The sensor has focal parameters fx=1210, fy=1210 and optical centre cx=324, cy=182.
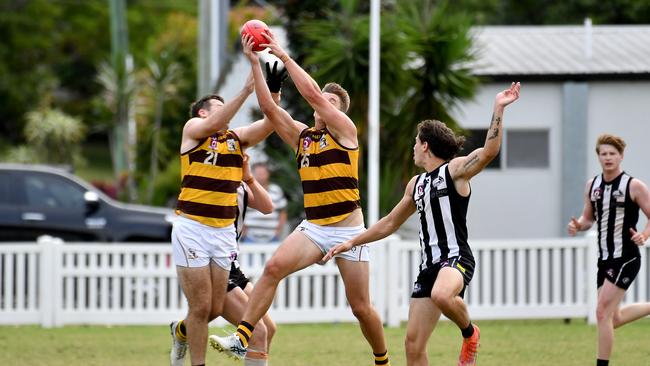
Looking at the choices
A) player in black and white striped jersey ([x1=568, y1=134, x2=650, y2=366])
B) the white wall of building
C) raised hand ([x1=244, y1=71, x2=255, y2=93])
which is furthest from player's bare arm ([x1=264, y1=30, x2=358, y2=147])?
the white wall of building

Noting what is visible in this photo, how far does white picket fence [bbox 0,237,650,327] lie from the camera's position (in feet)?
49.1

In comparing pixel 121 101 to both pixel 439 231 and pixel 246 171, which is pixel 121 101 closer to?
pixel 246 171

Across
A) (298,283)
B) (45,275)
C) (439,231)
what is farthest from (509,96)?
(45,275)

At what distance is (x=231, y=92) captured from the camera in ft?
76.2

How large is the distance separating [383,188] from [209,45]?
9.05 meters

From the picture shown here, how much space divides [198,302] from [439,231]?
1839 mm

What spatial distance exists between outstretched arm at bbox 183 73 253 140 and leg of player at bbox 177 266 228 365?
0.98 meters

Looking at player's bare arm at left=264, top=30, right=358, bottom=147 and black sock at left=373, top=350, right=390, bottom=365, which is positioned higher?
player's bare arm at left=264, top=30, right=358, bottom=147

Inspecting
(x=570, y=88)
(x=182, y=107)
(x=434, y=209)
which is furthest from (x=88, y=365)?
(x=182, y=107)

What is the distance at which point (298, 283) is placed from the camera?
15336 millimetres

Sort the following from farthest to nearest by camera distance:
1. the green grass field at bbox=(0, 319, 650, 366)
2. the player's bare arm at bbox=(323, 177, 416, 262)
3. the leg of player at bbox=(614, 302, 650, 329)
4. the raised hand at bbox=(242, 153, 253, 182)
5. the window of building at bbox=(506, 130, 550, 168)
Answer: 1. the window of building at bbox=(506, 130, 550, 168)
2. the green grass field at bbox=(0, 319, 650, 366)
3. the leg of player at bbox=(614, 302, 650, 329)
4. the raised hand at bbox=(242, 153, 253, 182)
5. the player's bare arm at bbox=(323, 177, 416, 262)

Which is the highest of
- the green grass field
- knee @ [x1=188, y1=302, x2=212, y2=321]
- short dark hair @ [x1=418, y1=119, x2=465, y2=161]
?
short dark hair @ [x1=418, y1=119, x2=465, y2=161]

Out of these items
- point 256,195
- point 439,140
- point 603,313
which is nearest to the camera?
point 439,140

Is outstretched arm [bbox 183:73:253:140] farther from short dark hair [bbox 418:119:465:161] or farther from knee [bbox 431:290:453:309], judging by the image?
knee [bbox 431:290:453:309]
